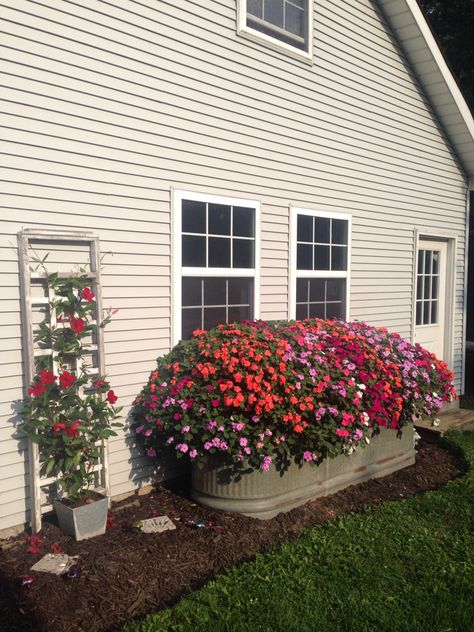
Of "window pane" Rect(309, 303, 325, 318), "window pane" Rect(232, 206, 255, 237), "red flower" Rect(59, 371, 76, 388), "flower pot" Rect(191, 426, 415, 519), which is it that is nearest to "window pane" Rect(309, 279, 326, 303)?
"window pane" Rect(309, 303, 325, 318)

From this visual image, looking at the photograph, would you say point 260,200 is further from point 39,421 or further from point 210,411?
point 39,421

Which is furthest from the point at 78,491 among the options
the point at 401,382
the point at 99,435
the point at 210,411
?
the point at 401,382

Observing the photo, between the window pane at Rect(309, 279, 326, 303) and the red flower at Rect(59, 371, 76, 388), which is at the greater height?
the window pane at Rect(309, 279, 326, 303)

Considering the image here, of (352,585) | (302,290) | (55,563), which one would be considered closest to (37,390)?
(55,563)

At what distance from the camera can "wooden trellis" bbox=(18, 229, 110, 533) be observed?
397 centimetres

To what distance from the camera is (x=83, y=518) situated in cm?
396

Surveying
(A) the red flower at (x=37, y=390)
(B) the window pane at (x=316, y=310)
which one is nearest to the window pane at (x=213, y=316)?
(B) the window pane at (x=316, y=310)

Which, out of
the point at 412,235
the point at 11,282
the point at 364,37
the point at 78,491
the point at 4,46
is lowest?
the point at 78,491

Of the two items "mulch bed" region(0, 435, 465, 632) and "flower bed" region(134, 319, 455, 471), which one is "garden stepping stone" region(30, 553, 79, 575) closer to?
"mulch bed" region(0, 435, 465, 632)

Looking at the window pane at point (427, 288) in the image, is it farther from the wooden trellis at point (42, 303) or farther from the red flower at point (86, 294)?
the red flower at point (86, 294)

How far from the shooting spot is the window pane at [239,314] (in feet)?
18.5

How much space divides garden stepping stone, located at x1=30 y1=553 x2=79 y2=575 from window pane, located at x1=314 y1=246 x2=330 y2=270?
4080mm

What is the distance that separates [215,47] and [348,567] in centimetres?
454

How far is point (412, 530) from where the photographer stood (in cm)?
420
